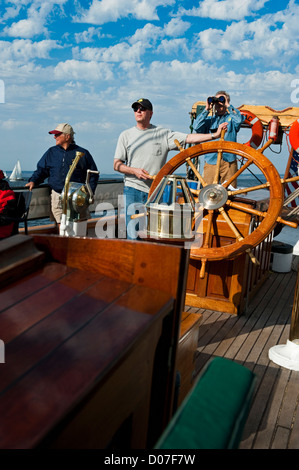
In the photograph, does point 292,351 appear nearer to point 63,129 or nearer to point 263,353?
point 263,353

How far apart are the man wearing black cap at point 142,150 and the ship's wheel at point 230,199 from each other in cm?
9

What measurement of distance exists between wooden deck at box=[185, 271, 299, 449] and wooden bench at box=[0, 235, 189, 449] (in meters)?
0.85

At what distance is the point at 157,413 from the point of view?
1016 mm

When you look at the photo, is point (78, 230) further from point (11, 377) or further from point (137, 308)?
point (11, 377)

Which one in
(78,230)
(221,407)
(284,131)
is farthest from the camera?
(284,131)

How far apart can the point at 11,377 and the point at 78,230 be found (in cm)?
99

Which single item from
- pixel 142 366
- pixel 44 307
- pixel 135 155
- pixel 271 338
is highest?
pixel 135 155

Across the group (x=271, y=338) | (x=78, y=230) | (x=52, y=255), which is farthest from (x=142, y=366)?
(x=271, y=338)

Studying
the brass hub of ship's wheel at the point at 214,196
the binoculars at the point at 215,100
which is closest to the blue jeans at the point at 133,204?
the brass hub of ship's wheel at the point at 214,196

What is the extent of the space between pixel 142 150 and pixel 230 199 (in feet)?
2.34

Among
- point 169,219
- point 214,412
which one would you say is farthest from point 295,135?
point 214,412

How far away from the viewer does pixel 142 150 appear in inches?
111

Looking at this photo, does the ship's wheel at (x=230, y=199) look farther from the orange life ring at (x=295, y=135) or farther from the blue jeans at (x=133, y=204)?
the orange life ring at (x=295, y=135)

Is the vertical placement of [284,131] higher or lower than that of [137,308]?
higher
